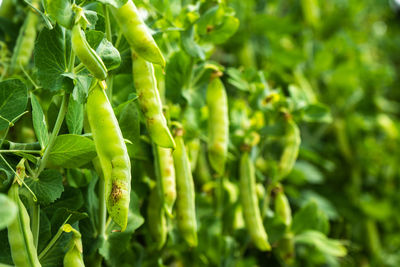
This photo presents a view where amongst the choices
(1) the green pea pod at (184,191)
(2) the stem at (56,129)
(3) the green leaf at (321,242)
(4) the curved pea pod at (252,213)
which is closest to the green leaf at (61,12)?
(2) the stem at (56,129)

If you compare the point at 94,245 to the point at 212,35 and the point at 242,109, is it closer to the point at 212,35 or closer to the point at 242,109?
the point at 212,35

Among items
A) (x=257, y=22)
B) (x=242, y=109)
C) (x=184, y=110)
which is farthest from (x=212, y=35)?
(x=257, y=22)

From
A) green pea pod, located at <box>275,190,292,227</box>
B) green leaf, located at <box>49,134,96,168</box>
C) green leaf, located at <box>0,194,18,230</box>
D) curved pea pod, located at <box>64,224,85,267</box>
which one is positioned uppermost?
green leaf, located at <box>0,194,18,230</box>

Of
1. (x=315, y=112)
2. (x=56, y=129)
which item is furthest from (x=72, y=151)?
(x=315, y=112)

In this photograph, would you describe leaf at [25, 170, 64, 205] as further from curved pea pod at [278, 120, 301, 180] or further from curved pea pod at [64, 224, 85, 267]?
curved pea pod at [278, 120, 301, 180]

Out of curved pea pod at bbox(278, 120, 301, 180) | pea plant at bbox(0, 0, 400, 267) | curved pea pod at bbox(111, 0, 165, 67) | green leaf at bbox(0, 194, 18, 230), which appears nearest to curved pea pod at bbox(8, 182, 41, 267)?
pea plant at bbox(0, 0, 400, 267)

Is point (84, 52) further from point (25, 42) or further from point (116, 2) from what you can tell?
point (25, 42)
